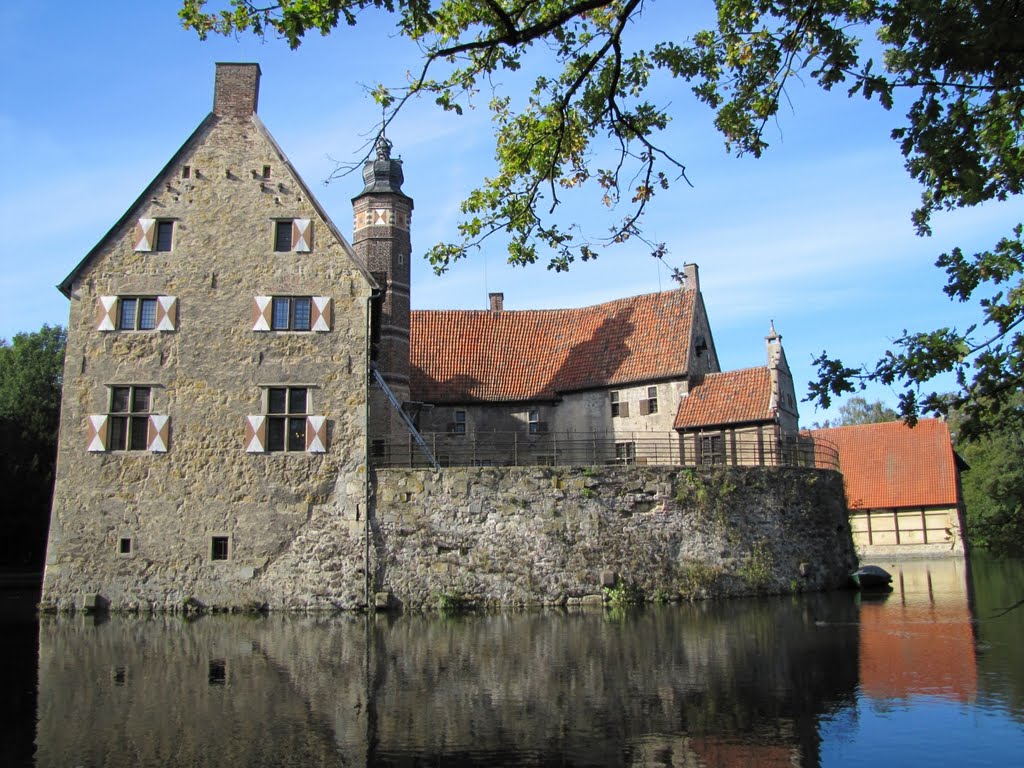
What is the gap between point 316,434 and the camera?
2139 centimetres

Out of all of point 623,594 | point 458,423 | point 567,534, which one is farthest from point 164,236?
point 623,594

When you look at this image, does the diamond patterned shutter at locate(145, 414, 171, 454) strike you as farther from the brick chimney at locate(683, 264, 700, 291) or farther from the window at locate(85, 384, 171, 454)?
the brick chimney at locate(683, 264, 700, 291)

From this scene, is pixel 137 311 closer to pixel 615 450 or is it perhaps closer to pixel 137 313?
pixel 137 313

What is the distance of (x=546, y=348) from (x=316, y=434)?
40.3ft

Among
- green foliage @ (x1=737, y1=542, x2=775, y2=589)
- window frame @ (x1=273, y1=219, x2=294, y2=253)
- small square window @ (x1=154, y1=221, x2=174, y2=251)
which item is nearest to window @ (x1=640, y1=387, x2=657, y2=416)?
green foliage @ (x1=737, y1=542, x2=775, y2=589)

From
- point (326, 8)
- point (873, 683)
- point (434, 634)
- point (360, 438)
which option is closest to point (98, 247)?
point (360, 438)

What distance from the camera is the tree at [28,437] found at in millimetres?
36125

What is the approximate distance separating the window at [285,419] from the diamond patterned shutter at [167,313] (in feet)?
9.51

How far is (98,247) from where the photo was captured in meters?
21.9

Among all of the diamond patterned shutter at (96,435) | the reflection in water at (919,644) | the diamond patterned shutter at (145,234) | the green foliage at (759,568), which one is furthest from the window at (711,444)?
the diamond patterned shutter at (96,435)

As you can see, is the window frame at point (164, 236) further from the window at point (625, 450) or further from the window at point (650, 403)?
the window at point (650, 403)

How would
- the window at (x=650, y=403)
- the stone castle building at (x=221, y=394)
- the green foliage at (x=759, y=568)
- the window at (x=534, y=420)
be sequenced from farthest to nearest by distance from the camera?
the window at (x=534, y=420), the window at (x=650, y=403), the green foliage at (x=759, y=568), the stone castle building at (x=221, y=394)

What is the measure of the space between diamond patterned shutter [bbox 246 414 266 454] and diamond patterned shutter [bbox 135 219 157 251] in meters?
5.13

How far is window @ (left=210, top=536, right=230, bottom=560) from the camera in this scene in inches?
821
